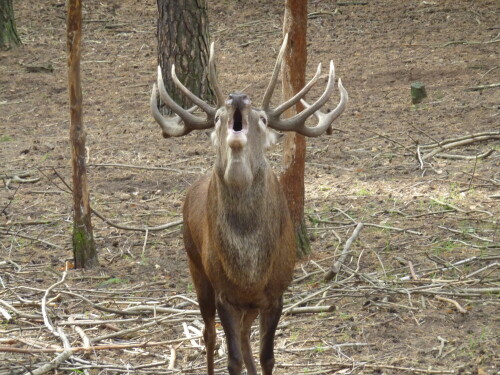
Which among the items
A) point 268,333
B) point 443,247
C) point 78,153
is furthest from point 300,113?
point 443,247

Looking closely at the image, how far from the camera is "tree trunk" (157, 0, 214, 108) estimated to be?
12.2 meters

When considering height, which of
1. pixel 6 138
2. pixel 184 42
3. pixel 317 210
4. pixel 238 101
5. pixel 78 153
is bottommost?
pixel 317 210

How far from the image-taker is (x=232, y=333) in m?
5.72

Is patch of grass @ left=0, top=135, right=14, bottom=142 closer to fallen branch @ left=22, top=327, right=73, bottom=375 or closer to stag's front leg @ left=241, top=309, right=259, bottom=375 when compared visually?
fallen branch @ left=22, top=327, right=73, bottom=375

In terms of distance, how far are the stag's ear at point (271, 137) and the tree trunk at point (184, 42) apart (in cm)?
676

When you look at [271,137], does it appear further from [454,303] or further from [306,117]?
[454,303]

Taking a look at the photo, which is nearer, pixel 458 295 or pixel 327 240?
pixel 458 295

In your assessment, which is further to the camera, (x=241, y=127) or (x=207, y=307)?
(x=207, y=307)

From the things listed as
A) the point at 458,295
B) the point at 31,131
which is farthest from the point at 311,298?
the point at 31,131

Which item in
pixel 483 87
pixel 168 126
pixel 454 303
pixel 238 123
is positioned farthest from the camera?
pixel 483 87

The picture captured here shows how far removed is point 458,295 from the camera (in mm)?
7035

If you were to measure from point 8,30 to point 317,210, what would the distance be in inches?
385

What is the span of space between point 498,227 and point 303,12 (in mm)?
2662

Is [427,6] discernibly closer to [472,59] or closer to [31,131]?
[472,59]
